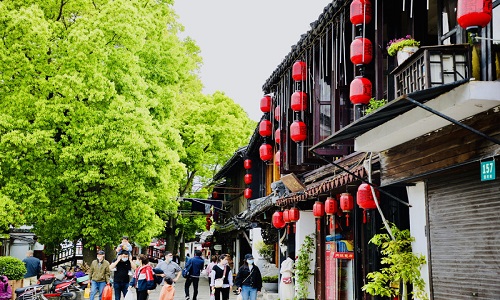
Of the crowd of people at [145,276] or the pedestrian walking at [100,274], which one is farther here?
the pedestrian walking at [100,274]

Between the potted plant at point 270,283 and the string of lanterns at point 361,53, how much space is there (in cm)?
1333

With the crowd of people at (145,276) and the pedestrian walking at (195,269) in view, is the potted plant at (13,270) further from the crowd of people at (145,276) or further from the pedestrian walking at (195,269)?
the pedestrian walking at (195,269)

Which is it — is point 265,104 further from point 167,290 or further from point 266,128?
point 167,290

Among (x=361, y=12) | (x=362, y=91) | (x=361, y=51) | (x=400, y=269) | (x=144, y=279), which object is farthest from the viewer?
(x=144, y=279)

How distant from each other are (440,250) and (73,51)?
1456 cm

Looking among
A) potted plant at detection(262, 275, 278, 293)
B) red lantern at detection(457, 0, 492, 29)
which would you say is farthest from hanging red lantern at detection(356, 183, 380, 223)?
potted plant at detection(262, 275, 278, 293)

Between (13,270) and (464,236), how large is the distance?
1494 centimetres

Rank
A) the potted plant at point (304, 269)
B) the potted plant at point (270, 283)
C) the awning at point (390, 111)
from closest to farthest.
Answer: the awning at point (390, 111)
the potted plant at point (304, 269)
the potted plant at point (270, 283)

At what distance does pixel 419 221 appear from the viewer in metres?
9.74

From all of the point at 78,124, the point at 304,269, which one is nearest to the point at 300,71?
the point at 304,269

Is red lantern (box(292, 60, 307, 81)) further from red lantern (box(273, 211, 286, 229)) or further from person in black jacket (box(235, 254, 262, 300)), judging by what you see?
person in black jacket (box(235, 254, 262, 300))

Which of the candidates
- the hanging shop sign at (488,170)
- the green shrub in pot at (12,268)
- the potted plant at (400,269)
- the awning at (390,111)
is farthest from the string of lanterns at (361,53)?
the green shrub in pot at (12,268)

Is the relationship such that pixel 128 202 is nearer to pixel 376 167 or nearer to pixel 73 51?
pixel 73 51

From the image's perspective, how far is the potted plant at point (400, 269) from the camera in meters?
9.48
